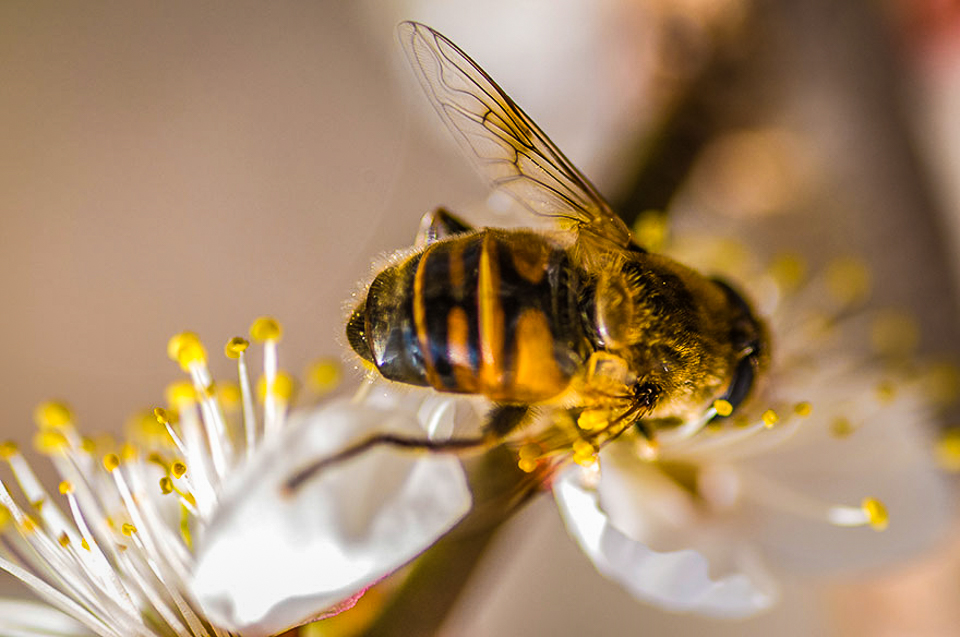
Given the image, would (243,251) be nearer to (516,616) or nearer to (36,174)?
(36,174)

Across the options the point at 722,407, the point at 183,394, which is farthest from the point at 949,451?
the point at 183,394

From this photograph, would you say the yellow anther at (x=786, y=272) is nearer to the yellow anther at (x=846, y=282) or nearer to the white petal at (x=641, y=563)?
the yellow anther at (x=846, y=282)

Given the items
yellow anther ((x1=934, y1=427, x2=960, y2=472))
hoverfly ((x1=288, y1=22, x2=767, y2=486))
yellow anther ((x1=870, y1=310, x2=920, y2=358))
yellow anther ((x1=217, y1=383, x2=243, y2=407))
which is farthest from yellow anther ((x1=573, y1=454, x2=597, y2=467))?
yellow anther ((x1=870, y1=310, x2=920, y2=358))

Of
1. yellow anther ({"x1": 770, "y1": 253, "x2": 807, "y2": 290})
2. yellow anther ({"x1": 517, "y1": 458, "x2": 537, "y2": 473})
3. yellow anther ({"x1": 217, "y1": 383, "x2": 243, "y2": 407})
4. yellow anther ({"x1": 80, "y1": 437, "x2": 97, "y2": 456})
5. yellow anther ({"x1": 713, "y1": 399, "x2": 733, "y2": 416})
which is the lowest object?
yellow anther ({"x1": 770, "y1": 253, "x2": 807, "y2": 290})

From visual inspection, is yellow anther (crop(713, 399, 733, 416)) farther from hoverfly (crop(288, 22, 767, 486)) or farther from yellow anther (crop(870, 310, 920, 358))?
yellow anther (crop(870, 310, 920, 358))

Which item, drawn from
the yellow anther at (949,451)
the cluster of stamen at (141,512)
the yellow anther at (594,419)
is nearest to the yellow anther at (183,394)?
the cluster of stamen at (141,512)

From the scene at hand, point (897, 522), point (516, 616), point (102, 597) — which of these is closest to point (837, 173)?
point (897, 522)
